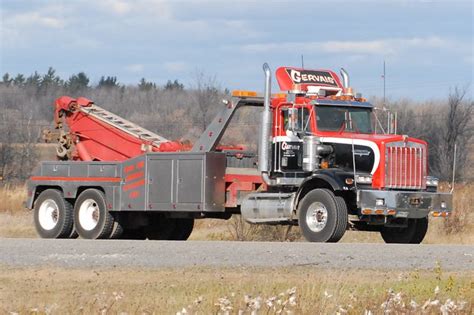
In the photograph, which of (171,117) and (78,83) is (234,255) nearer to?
(171,117)

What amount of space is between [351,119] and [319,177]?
5.81 feet

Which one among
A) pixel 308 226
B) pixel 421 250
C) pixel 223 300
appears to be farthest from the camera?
pixel 308 226

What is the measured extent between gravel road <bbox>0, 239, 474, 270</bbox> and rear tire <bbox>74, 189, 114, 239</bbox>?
15.6 ft

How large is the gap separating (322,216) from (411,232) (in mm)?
2475

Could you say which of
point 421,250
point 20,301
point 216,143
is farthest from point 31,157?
point 20,301

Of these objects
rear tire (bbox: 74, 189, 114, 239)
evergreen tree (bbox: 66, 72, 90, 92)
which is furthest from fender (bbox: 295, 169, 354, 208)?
evergreen tree (bbox: 66, 72, 90, 92)

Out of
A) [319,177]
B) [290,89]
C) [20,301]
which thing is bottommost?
[20,301]

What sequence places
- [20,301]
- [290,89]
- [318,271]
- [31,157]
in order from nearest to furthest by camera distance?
[20,301], [318,271], [290,89], [31,157]

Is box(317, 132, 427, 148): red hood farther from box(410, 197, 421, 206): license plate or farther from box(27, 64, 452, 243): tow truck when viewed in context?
box(410, 197, 421, 206): license plate

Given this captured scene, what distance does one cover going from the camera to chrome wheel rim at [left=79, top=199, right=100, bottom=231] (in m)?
25.8

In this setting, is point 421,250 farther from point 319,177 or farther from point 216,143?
point 216,143

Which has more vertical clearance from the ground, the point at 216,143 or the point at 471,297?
the point at 216,143

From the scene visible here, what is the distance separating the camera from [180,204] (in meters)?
24.5

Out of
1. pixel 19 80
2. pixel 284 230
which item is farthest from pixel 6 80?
pixel 284 230
